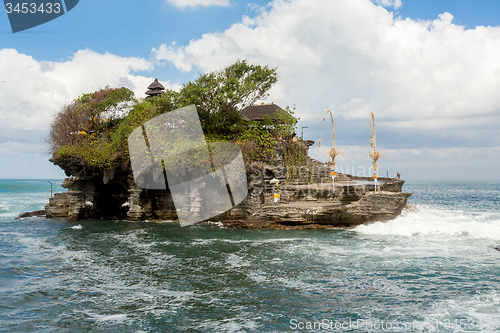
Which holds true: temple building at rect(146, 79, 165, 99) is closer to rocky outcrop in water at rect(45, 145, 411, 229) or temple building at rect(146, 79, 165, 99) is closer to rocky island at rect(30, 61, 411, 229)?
rocky island at rect(30, 61, 411, 229)

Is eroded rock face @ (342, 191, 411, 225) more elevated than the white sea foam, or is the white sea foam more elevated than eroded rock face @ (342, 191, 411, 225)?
eroded rock face @ (342, 191, 411, 225)

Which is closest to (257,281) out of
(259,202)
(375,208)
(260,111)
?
(259,202)

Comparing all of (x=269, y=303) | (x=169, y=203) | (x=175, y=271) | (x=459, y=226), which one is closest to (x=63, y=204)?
(x=169, y=203)

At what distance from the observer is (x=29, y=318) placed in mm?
7520

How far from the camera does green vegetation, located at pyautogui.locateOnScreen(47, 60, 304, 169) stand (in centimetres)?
2045

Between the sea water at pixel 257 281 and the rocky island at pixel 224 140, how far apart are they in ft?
5.04

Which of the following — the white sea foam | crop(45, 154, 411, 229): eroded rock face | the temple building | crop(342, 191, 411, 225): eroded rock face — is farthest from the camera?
the temple building

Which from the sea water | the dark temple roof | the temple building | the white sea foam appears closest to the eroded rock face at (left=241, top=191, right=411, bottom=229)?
the white sea foam

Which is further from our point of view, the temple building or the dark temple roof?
the temple building

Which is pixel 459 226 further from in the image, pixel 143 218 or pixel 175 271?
pixel 143 218

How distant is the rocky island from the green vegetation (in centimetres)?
6

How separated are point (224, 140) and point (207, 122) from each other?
1.74 meters

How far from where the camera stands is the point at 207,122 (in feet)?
69.8

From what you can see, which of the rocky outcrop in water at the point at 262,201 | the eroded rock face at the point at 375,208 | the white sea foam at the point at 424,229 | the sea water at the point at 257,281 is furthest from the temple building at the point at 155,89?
the white sea foam at the point at 424,229
